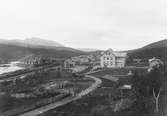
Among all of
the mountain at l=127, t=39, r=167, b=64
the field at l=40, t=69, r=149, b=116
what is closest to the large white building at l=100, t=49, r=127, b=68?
the mountain at l=127, t=39, r=167, b=64

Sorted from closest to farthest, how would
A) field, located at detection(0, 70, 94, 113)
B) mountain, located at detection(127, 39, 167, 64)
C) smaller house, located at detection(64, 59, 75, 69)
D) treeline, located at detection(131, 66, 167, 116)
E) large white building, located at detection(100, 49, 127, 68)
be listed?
1. treeline, located at detection(131, 66, 167, 116)
2. field, located at detection(0, 70, 94, 113)
3. large white building, located at detection(100, 49, 127, 68)
4. smaller house, located at detection(64, 59, 75, 69)
5. mountain, located at detection(127, 39, 167, 64)

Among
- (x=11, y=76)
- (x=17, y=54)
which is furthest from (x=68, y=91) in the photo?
(x=17, y=54)

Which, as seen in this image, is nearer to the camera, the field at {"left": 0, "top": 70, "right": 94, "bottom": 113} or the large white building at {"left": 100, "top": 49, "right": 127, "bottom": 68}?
the field at {"left": 0, "top": 70, "right": 94, "bottom": 113}

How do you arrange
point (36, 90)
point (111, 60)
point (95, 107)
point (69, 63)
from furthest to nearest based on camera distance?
point (69, 63)
point (111, 60)
point (36, 90)
point (95, 107)

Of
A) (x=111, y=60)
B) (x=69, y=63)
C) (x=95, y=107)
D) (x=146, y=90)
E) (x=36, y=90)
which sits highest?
(x=111, y=60)

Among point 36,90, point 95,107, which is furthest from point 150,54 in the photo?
point 95,107

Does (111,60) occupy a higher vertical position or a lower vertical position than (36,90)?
higher

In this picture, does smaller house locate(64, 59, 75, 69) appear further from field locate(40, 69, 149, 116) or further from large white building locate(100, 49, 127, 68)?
field locate(40, 69, 149, 116)

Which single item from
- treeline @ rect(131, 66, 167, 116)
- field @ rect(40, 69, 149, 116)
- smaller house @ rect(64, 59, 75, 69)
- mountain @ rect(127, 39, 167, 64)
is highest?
mountain @ rect(127, 39, 167, 64)

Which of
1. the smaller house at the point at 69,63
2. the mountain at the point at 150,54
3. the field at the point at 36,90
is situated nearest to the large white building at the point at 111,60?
the smaller house at the point at 69,63

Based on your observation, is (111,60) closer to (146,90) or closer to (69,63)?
(69,63)

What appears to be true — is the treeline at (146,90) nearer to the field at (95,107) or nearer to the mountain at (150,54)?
the field at (95,107)
